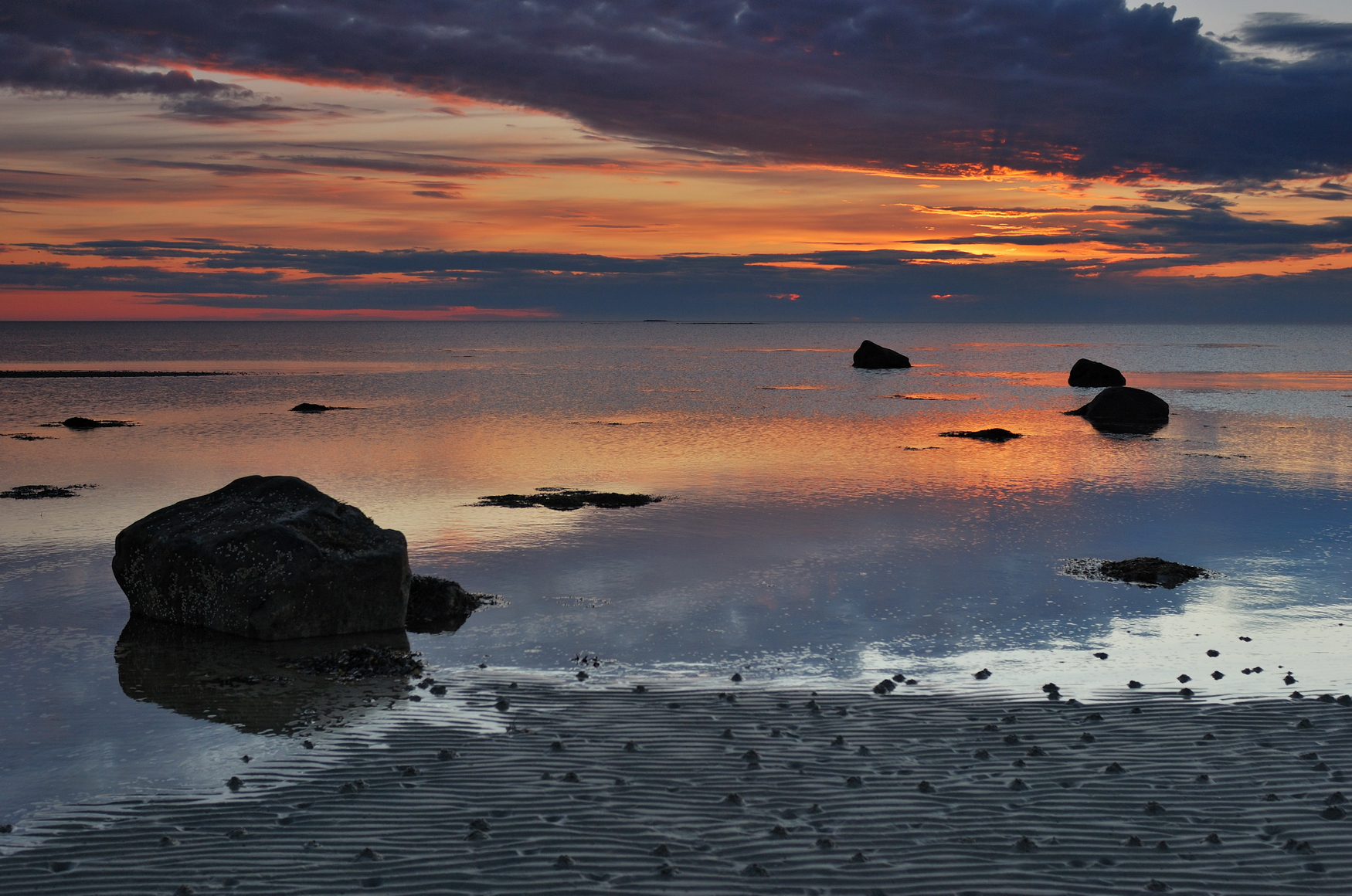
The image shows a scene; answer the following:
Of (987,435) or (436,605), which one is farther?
(987,435)

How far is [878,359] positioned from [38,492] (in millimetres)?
95161

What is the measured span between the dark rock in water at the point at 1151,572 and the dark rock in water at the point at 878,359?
93.4 metres

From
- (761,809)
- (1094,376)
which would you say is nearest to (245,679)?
(761,809)

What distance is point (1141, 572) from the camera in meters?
17.5

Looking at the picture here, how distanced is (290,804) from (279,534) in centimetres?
653

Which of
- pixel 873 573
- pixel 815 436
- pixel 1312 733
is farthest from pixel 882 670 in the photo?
pixel 815 436

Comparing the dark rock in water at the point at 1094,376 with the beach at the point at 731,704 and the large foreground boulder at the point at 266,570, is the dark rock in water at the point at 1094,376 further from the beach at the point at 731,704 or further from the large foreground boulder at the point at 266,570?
the large foreground boulder at the point at 266,570

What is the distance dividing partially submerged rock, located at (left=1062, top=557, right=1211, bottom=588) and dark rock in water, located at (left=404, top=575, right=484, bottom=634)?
1083 centimetres

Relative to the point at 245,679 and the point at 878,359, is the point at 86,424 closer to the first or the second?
the point at 245,679

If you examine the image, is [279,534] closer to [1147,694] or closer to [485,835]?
[485,835]

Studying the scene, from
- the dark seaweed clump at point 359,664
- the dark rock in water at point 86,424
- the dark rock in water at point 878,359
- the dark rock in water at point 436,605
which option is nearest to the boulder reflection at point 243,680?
the dark seaweed clump at point 359,664

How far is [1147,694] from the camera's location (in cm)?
1109

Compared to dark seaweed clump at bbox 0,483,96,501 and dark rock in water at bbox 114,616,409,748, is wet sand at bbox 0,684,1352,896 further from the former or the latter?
dark seaweed clump at bbox 0,483,96,501

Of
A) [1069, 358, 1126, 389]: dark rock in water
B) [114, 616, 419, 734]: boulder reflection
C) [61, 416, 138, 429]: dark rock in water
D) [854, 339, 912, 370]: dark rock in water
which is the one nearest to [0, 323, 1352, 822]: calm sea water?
[114, 616, 419, 734]: boulder reflection
